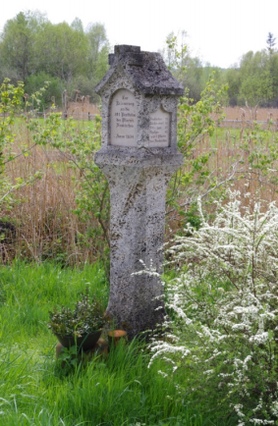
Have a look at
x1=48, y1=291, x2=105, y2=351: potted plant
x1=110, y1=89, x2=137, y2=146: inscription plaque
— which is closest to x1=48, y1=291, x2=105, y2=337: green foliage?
x1=48, y1=291, x2=105, y2=351: potted plant

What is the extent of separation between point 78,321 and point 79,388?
646 mm

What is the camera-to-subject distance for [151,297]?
3752mm

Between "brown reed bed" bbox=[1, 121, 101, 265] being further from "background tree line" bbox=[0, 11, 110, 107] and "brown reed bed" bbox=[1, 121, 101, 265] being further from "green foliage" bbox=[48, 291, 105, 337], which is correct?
"background tree line" bbox=[0, 11, 110, 107]

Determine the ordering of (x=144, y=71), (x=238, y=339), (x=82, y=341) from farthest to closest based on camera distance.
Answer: (x=144, y=71)
(x=82, y=341)
(x=238, y=339)

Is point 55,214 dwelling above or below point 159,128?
below

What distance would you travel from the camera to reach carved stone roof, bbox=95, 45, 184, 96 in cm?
343

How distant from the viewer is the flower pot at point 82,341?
335 centimetres

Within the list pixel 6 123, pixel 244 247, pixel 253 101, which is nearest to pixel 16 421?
pixel 244 247

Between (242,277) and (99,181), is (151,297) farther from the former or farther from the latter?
(99,181)

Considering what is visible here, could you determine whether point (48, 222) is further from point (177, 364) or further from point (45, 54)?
point (45, 54)

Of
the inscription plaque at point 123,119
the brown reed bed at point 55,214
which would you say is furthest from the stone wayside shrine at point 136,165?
the brown reed bed at point 55,214

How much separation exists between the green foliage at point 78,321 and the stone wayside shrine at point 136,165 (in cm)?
27

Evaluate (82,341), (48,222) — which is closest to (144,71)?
(82,341)

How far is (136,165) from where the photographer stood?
3.44 m
